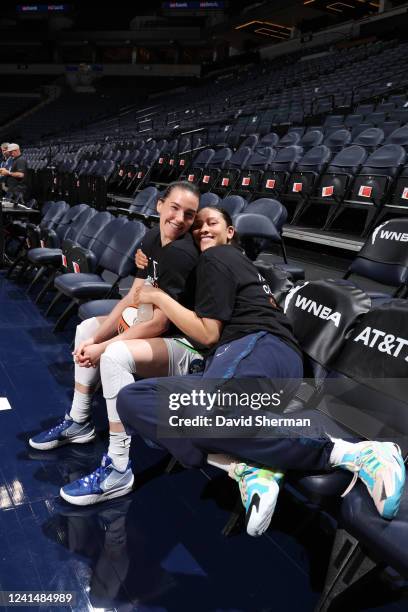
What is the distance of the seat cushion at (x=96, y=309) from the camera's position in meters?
2.61

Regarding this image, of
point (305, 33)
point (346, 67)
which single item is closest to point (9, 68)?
point (305, 33)

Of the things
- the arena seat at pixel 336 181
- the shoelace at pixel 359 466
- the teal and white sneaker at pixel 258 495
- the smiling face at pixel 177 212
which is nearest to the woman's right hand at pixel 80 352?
the smiling face at pixel 177 212

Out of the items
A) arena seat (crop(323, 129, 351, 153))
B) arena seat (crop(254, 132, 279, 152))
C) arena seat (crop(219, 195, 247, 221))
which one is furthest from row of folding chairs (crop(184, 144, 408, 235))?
arena seat (crop(219, 195, 247, 221))

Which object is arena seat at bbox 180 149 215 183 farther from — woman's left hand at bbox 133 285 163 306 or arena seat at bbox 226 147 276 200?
woman's left hand at bbox 133 285 163 306

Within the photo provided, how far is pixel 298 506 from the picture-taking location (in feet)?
5.92

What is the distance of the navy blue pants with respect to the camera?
132 cm

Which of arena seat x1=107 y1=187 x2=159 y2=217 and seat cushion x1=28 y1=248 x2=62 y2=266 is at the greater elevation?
arena seat x1=107 y1=187 x2=159 y2=217

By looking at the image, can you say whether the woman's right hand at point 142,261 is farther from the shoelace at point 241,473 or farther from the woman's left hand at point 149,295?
the shoelace at point 241,473

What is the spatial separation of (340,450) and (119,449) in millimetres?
827

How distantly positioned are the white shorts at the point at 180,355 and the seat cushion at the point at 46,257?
2.39 m

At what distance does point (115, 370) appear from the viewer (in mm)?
1813

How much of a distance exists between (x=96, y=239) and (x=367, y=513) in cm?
306

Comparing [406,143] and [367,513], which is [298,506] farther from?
[406,143]

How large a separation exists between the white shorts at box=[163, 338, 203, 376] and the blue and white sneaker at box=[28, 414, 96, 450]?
20.1 inches
